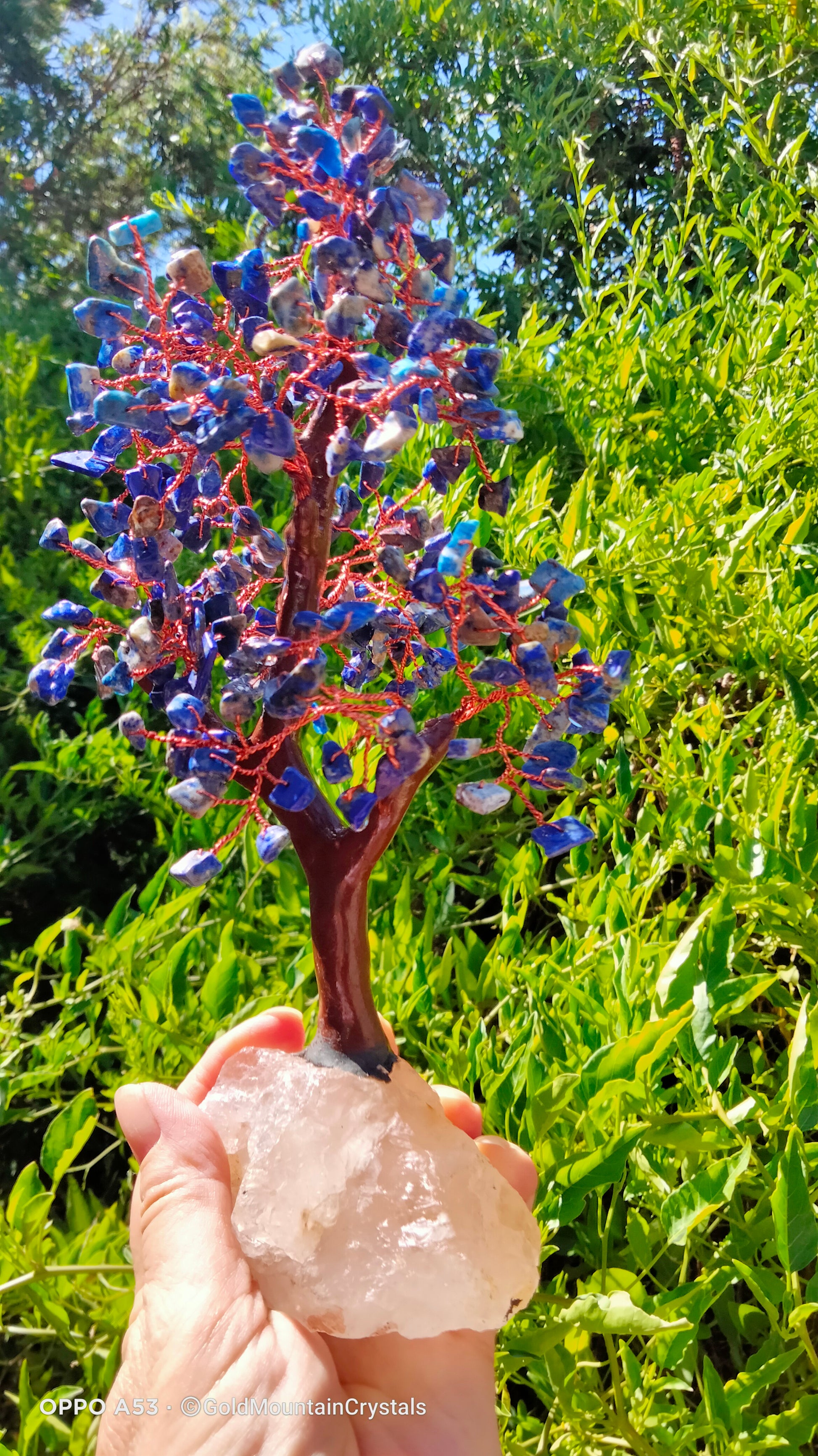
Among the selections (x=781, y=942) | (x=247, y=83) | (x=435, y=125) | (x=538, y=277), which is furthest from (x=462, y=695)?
(x=247, y=83)

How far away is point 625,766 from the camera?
2.59 feet

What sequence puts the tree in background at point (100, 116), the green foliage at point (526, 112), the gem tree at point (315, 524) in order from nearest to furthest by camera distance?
the gem tree at point (315, 524)
the green foliage at point (526, 112)
the tree in background at point (100, 116)

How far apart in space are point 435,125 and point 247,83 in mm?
758

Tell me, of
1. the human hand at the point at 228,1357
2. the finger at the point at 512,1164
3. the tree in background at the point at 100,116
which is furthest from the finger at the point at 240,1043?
the tree in background at the point at 100,116

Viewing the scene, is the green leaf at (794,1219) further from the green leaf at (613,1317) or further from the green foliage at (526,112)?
A: the green foliage at (526,112)

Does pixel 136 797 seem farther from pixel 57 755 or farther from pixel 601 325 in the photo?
pixel 601 325

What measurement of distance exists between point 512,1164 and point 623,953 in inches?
6.0

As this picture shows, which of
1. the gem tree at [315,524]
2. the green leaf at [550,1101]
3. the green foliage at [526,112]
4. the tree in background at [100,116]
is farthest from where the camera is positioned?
the tree in background at [100,116]

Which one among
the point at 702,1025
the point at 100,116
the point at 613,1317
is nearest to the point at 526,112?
the point at 100,116

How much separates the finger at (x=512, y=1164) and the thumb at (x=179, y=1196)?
0.51 feet

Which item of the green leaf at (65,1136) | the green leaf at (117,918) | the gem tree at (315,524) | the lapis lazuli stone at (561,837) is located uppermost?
the gem tree at (315,524)

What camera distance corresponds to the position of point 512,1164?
0.59 metres

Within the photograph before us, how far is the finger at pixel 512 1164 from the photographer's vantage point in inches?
23.0

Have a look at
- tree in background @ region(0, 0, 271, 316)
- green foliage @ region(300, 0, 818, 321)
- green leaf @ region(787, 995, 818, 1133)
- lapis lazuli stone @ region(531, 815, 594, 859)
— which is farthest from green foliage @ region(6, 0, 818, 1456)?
tree in background @ region(0, 0, 271, 316)
